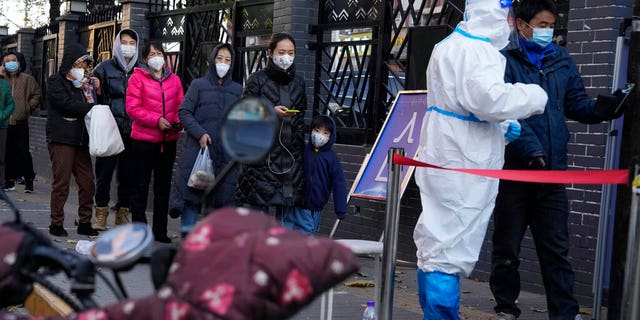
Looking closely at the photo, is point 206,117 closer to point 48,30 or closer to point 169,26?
point 169,26

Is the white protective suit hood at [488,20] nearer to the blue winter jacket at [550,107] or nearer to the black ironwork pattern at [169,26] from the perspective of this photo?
the blue winter jacket at [550,107]

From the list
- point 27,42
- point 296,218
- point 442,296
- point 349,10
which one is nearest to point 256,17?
point 349,10

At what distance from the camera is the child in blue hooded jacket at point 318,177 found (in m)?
8.73

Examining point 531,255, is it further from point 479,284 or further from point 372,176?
point 372,176

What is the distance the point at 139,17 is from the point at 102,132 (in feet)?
22.1

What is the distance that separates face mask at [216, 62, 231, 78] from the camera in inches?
376

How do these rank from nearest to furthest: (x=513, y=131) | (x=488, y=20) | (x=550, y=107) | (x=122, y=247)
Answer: (x=122, y=247) < (x=488, y=20) < (x=513, y=131) < (x=550, y=107)

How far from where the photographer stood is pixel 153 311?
2.64 m

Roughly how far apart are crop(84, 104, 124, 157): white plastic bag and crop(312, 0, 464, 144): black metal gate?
2309 mm

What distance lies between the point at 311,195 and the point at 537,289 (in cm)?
187

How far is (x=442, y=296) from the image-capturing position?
5840 mm

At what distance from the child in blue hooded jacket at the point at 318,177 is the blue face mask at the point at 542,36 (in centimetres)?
250

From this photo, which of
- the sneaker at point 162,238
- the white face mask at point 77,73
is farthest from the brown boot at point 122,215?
the white face mask at point 77,73

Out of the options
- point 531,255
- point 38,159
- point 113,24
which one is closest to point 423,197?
point 531,255
